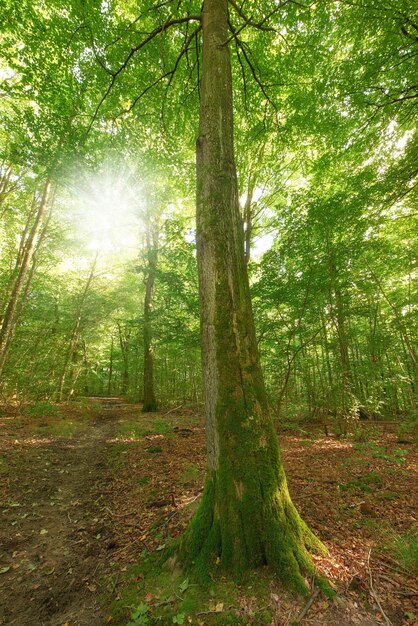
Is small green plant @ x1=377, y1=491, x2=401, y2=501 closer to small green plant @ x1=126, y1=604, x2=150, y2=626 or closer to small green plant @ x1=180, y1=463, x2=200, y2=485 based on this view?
small green plant @ x1=180, y1=463, x2=200, y2=485

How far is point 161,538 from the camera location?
3004mm

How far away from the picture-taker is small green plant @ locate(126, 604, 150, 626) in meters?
1.95

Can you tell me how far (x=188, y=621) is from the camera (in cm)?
187

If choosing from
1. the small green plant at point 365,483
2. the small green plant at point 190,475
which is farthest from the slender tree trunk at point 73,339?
the small green plant at point 365,483

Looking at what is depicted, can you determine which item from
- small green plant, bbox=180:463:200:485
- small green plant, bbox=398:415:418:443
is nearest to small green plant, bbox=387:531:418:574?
small green plant, bbox=180:463:200:485

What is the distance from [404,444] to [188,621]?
8271 millimetres

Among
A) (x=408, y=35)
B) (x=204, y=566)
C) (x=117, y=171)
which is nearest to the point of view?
(x=204, y=566)

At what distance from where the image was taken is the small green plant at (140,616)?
6.39 feet

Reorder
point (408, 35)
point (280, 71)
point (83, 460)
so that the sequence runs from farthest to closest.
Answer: point (280, 71) → point (83, 460) → point (408, 35)

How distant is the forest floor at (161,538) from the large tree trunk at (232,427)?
20 cm

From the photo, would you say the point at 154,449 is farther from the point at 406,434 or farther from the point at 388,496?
the point at 406,434

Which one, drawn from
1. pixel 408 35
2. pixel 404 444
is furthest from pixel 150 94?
pixel 404 444

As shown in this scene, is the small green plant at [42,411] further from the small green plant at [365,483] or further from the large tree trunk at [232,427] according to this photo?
the small green plant at [365,483]

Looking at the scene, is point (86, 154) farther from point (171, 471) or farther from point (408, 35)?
point (171, 471)
